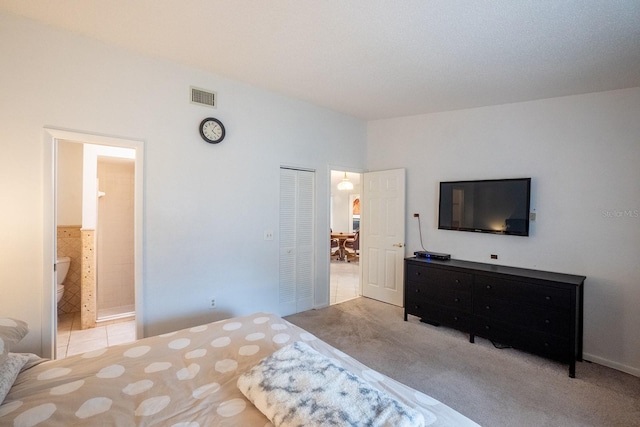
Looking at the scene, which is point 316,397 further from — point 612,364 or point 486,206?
point 612,364

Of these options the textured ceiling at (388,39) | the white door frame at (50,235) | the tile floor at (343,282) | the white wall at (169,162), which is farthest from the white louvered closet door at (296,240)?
the white door frame at (50,235)

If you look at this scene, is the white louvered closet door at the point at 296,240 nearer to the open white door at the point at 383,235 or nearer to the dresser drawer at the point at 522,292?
the open white door at the point at 383,235

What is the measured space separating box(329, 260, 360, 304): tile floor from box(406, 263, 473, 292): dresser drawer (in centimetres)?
134

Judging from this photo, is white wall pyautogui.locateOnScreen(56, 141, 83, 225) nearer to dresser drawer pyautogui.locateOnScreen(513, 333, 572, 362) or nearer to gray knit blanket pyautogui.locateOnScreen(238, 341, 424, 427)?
gray knit blanket pyautogui.locateOnScreen(238, 341, 424, 427)

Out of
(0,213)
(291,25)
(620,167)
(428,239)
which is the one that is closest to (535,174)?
(620,167)

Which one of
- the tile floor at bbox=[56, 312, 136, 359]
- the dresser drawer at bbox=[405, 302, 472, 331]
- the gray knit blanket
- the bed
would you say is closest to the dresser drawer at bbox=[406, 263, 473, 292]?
the dresser drawer at bbox=[405, 302, 472, 331]

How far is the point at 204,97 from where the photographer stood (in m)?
2.95

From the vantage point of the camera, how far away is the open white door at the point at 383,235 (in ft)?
13.7

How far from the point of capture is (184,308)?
287cm

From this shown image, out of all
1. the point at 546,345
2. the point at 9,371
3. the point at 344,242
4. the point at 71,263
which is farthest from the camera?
the point at 344,242

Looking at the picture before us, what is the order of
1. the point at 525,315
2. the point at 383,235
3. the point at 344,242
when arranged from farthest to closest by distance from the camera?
the point at 344,242 → the point at 383,235 → the point at 525,315

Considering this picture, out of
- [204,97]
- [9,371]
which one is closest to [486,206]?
[204,97]

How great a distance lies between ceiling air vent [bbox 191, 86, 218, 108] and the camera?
2883mm

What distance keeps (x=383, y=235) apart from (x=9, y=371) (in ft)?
12.8
